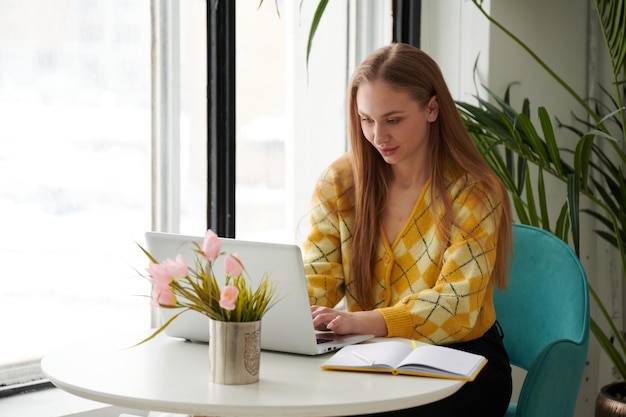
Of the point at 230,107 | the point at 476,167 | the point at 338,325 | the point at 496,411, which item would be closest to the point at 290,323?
the point at 338,325

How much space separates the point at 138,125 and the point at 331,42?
1.01 meters

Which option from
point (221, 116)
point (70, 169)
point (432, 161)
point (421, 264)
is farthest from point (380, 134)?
Result: point (70, 169)

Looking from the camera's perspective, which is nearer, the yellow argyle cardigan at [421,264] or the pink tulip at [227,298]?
the pink tulip at [227,298]

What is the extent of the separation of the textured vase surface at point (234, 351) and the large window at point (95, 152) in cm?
44

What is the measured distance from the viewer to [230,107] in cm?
244

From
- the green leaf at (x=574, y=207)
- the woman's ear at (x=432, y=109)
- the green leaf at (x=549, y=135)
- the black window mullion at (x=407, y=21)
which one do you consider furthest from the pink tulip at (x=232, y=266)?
the black window mullion at (x=407, y=21)

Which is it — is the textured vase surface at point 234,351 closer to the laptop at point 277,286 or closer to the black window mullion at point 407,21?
the laptop at point 277,286

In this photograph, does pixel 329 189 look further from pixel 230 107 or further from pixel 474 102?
pixel 474 102

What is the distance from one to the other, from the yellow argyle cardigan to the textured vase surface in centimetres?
45

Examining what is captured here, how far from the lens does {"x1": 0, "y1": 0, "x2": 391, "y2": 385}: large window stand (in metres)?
2.02

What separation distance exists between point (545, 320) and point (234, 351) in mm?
936

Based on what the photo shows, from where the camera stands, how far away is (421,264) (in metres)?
1.87

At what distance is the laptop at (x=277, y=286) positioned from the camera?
1.41m

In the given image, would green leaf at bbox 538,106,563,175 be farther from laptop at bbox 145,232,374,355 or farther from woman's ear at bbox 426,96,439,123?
laptop at bbox 145,232,374,355
